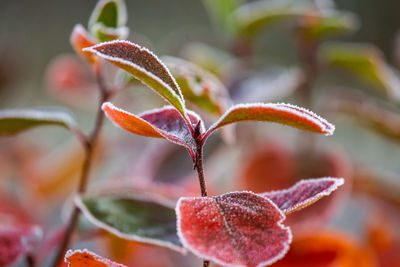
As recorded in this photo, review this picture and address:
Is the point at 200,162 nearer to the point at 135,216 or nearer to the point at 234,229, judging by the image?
the point at 234,229

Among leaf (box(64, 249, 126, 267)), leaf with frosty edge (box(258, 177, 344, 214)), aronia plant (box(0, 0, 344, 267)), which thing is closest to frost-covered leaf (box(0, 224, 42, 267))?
Answer: aronia plant (box(0, 0, 344, 267))

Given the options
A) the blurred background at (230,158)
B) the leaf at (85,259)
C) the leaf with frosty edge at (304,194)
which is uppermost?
the leaf with frosty edge at (304,194)

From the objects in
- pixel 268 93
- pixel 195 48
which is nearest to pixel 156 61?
pixel 268 93

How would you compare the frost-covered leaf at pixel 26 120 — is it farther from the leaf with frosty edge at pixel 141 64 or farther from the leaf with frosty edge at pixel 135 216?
the leaf with frosty edge at pixel 141 64

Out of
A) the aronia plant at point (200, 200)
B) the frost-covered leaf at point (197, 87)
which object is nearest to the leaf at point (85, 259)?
the aronia plant at point (200, 200)

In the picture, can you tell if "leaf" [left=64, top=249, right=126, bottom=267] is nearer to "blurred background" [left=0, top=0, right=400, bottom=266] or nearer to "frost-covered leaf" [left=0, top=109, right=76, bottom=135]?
"frost-covered leaf" [left=0, top=109, right=76, bottom=135]

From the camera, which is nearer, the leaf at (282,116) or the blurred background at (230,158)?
the leaf at (282,116)

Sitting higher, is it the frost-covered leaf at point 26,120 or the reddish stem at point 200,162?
the reddish stem at point 200,162
